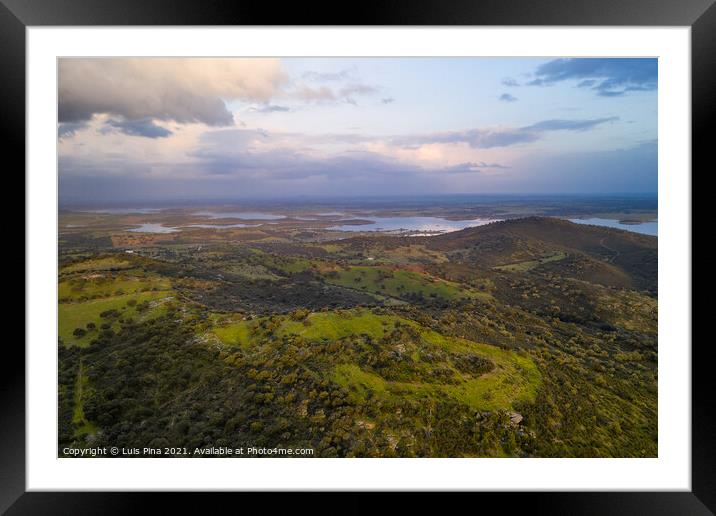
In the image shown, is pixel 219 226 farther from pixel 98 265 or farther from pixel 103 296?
pixel 103 296

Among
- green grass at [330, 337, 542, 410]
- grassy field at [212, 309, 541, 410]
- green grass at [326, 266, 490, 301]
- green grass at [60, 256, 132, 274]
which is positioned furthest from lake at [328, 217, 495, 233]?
green grass at [60, 256, 132, 274]

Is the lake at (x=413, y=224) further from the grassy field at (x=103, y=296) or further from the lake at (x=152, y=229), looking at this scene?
the grassy field at (x=103, y=296)

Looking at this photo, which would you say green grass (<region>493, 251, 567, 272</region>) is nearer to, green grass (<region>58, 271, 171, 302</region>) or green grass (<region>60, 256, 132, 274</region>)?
green grass (<region>58, 271, 171, 302</region>)

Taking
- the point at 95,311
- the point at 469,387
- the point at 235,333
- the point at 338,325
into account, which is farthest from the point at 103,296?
the point at 469,387

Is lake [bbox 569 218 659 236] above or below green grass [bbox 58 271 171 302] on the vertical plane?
above

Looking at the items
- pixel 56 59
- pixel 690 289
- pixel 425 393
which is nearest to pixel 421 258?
pixel 425 393

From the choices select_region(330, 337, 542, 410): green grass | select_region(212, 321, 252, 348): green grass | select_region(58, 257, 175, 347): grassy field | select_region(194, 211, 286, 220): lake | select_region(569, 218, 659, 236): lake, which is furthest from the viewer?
select_region(194, 211, 286, 220): lake

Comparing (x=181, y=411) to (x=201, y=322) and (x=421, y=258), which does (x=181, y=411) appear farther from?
(x=421, y=258)
